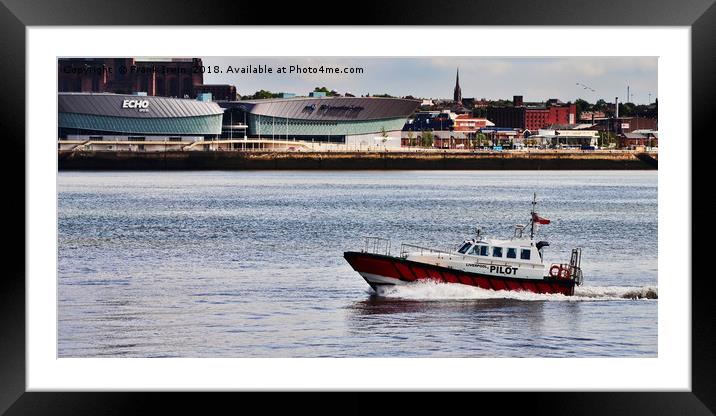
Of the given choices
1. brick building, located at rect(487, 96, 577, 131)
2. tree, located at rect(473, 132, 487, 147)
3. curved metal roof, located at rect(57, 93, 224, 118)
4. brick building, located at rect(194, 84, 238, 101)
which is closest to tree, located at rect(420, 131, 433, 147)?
tree, located at rect(473, 132, 487, 147)

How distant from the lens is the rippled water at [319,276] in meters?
15.4

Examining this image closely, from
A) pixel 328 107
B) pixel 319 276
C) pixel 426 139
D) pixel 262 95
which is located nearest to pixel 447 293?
pixel 319 276

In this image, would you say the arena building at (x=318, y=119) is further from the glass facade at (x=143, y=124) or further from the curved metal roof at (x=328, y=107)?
the glass facade at (x=143, y=124)

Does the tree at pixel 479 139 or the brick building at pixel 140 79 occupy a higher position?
the brick building at pixel 140 79

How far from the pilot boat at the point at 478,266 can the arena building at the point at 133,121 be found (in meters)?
50.3

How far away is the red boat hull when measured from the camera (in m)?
17.8

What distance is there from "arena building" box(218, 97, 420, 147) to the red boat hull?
170 feet

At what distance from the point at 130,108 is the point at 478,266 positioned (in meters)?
52.4

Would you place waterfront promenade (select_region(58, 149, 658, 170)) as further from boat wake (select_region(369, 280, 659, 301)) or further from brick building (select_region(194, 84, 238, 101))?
boat wake (select_region(369, 280, 659, 301))

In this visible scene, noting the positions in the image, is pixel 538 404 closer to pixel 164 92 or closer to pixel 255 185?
pixel 255 185
